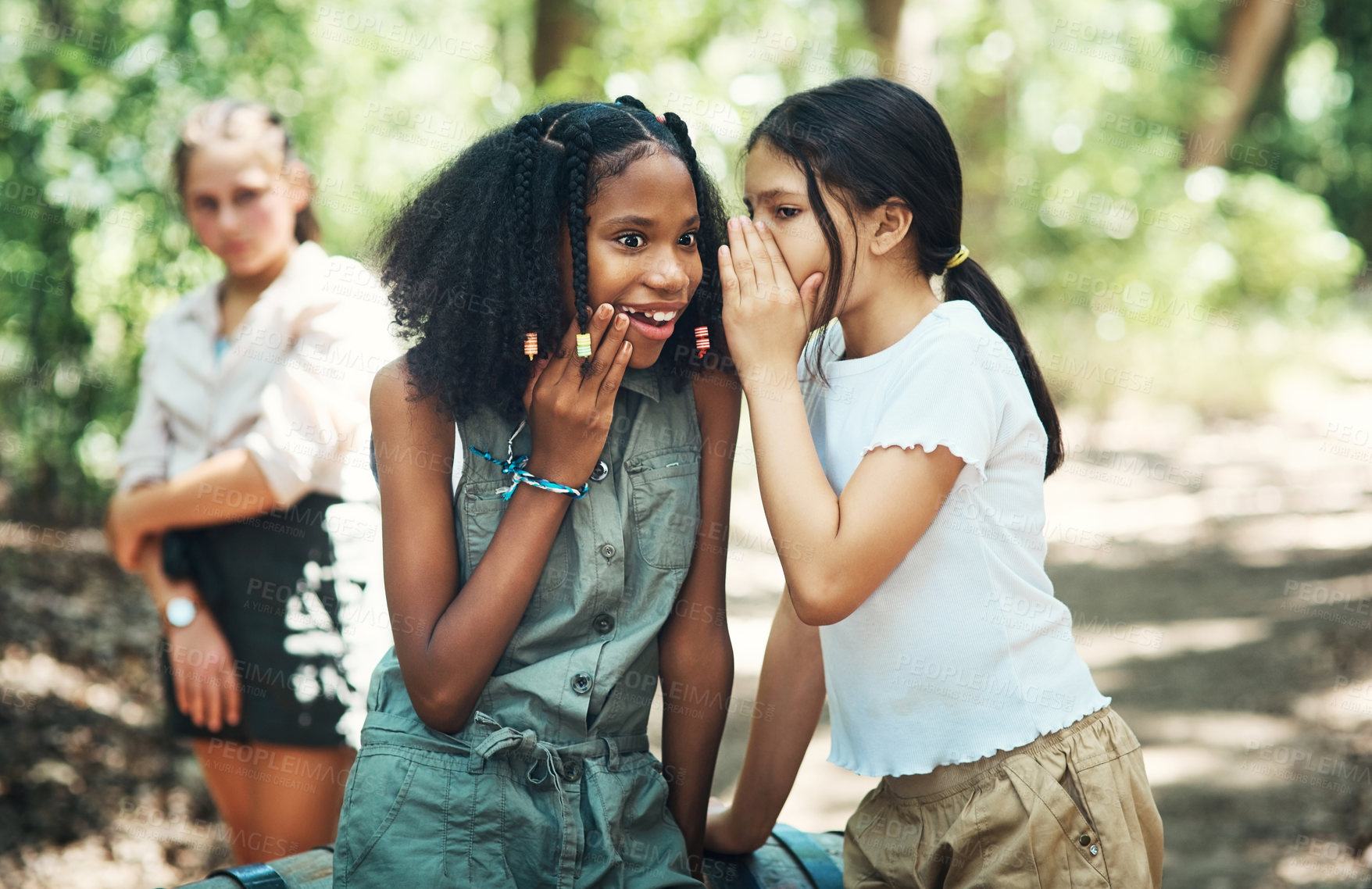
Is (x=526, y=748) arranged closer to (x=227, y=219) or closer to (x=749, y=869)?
(x=749, y=869)

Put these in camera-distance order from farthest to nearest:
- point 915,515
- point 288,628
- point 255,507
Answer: point 288,628, point 255,507, point 915,515

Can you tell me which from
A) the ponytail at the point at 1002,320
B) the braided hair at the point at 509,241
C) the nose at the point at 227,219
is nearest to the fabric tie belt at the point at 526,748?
the braided hair at the point at 509,241

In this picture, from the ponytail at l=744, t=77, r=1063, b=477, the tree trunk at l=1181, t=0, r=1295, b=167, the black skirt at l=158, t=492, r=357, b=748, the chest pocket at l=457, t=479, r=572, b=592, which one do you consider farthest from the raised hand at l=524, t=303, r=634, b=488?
the tree trunk at l=1181, t=0, r=1295, b=167

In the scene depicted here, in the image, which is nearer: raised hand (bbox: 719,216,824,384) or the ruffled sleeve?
the ruffled sleeve

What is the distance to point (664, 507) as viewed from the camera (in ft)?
6.32

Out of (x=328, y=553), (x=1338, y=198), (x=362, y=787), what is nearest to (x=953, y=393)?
(x=362, y=787)

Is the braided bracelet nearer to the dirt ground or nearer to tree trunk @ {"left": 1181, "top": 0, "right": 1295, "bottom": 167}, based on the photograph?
the dirt ground

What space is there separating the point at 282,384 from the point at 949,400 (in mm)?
1731

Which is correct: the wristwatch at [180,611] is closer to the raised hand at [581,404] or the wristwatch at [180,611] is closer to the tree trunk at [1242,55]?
the raised hand at [581,404]

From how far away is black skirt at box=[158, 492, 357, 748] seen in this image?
2.79 metres

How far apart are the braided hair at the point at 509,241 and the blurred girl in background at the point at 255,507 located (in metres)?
0.90

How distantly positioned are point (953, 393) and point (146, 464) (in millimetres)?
2179

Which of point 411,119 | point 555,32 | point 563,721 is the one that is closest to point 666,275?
point 563,721

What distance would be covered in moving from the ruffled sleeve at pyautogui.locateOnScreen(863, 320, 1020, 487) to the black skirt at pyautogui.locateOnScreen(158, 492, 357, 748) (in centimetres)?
163
